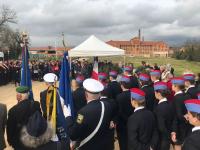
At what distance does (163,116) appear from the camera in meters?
5.98

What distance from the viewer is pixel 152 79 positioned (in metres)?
8.60

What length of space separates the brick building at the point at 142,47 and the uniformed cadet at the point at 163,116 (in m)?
129

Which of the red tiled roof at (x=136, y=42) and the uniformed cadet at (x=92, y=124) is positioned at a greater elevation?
the red tiled roof at (x=136, y=42)

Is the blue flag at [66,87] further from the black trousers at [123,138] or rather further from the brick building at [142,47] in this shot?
the brick building at [142,47]

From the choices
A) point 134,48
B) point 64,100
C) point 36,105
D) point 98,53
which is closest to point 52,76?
point 64,100

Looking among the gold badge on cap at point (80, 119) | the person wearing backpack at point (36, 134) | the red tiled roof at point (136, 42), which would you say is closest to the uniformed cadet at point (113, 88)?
the gold badge on cap at point (80, 119)

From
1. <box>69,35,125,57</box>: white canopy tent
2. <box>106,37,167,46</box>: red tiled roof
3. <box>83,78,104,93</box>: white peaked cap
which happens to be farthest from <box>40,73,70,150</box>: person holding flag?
<box>106,37,167,46</box>: red tiled roof

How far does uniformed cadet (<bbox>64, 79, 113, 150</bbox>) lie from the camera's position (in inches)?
184

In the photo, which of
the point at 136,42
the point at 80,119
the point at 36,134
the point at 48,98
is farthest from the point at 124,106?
the point at 136,42

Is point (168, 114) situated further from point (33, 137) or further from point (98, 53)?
point (98, 53)

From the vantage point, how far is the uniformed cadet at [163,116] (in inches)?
235

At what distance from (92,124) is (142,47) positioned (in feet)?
455

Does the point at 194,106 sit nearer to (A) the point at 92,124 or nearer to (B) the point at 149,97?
(A) the point at 92,124

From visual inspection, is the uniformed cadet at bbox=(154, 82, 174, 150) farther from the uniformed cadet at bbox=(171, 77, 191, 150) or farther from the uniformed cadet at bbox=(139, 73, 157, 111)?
the uniformed cadet at bbox=(139, 73, 157, 111)
